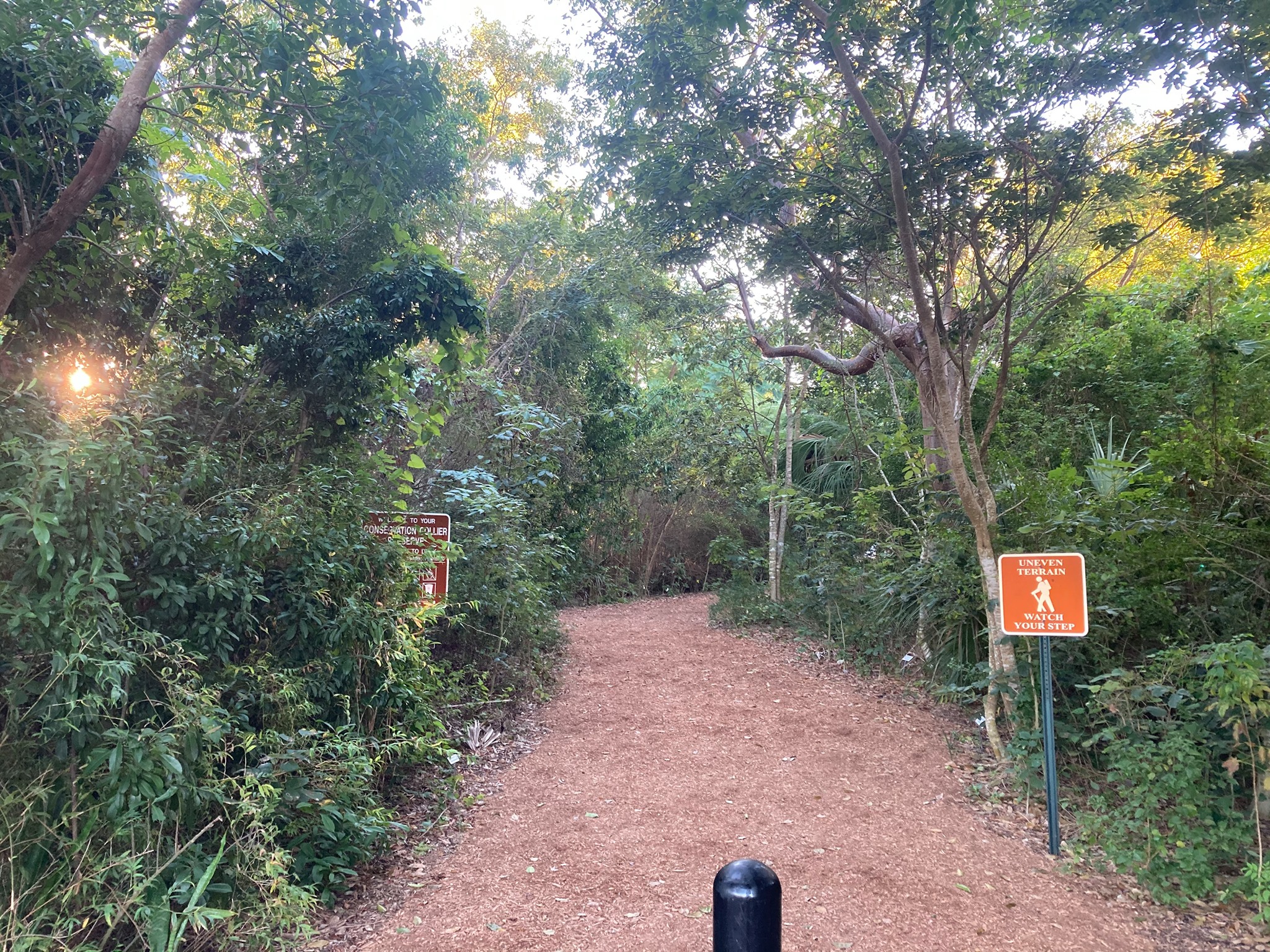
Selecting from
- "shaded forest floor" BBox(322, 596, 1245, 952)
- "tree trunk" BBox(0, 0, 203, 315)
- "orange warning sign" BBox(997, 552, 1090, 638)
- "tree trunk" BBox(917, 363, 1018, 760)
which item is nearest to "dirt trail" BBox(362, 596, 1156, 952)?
"shaded forest floor" BBox(322, 596, 1245, 952)

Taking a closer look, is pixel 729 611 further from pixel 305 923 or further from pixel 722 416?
pixel 305 923

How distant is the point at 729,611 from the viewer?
1169 centimetres

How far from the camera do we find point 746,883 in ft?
5.55

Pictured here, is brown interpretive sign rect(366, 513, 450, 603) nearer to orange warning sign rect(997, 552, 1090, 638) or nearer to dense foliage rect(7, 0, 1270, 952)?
dense foliage rect(7, 0, 1270, 952)

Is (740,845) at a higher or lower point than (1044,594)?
lower

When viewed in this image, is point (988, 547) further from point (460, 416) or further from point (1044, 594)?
point (460, 416)

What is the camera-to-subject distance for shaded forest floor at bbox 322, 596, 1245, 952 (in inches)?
138

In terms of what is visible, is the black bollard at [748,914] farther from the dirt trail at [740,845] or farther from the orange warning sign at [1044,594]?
the orange warning sign at [1044,594]

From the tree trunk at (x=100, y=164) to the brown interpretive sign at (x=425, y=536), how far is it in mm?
2479

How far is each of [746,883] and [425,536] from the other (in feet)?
16.8

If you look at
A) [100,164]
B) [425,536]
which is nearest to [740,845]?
[425,536]

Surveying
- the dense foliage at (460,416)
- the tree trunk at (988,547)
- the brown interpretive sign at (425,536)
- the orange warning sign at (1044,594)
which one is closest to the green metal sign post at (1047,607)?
the orange warning sign at (1044,594)

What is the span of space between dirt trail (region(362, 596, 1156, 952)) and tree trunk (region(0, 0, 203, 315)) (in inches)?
159

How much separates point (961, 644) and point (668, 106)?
571 cm
